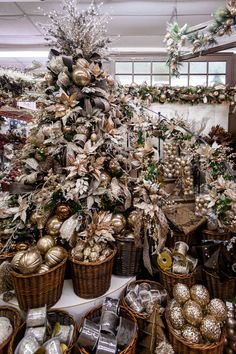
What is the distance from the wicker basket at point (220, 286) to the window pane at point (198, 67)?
370 cm

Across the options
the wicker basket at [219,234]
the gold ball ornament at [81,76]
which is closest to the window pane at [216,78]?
the wicker basket at [219,234]

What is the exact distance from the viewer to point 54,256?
61.9 inches

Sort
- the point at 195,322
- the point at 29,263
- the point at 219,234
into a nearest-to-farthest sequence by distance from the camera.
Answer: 1. the point at 29,263
2. the point at 195,322
3. the point at 219,234

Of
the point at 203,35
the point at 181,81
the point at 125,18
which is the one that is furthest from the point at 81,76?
the point at 181,81

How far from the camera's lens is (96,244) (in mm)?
1667

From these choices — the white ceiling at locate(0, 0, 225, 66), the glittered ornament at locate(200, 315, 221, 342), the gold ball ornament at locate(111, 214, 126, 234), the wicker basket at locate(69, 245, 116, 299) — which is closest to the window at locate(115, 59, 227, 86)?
the white ceiling at locate(0, 0, 225, 66)

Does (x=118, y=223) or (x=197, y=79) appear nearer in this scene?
(x=118, y=223)

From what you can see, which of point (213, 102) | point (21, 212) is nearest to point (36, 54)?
point (213, 102)

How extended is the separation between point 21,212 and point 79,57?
114cm

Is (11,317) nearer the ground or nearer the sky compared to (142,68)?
nearer the ground

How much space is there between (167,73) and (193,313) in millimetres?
4124

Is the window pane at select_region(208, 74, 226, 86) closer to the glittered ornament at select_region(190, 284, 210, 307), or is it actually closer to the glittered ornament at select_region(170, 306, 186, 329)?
the glittered ornament at select_region(190, 284, 210, 307)

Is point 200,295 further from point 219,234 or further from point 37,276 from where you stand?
point 37,276

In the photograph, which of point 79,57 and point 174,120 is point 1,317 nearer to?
point 79,57
